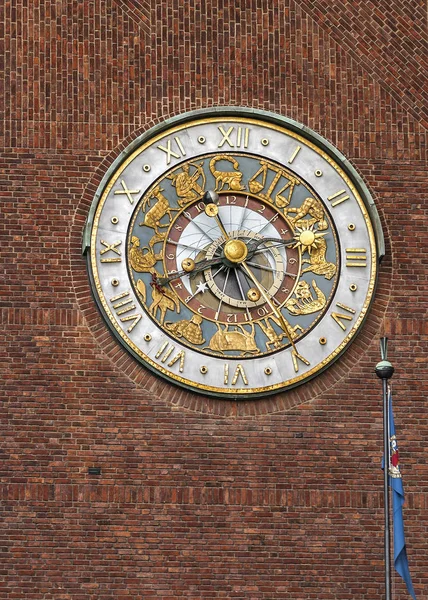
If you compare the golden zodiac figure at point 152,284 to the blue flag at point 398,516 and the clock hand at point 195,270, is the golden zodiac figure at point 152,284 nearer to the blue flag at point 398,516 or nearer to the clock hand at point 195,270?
the clock hand at point 195,270


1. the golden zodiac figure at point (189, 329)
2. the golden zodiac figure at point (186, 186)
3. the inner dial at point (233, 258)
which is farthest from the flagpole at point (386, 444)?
the golden zodiac figure at point (186, 186)

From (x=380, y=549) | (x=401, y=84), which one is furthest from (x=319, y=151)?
→ (x=380, y=549)

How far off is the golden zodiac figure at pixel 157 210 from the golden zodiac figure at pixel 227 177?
0.72 m

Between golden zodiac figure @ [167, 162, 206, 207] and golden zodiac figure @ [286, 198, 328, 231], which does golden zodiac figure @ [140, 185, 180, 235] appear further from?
golden zodiac figure @ [286, 198, 328, 231]

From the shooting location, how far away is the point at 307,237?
29.8 m

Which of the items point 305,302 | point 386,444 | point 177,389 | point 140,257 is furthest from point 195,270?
point 386,444

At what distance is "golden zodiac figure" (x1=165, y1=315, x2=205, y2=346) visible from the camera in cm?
2936

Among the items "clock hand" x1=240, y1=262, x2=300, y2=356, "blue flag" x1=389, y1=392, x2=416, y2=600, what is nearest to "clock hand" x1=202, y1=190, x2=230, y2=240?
"clock hand" x1=240, y1=262, x2=300, y2=356

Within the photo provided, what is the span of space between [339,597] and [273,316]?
13.1 ft

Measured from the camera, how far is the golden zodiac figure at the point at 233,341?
29359 mm

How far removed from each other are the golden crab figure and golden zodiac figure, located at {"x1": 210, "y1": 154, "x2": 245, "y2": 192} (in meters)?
1.03

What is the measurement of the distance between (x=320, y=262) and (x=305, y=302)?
24.7 inches

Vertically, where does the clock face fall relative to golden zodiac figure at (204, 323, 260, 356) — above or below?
above

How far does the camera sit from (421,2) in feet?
103
